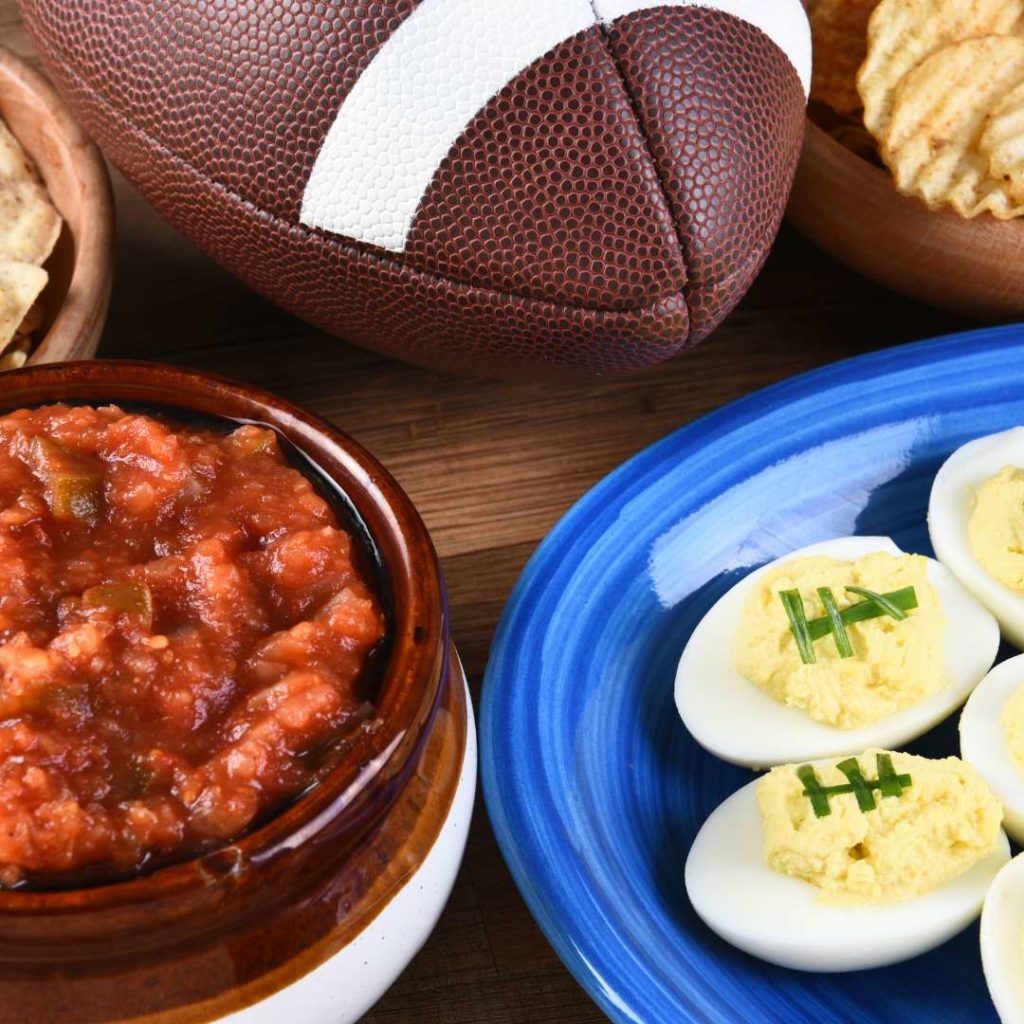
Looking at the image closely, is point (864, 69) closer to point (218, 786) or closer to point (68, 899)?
point (218, 786)

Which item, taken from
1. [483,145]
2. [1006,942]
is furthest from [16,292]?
[1006,942]

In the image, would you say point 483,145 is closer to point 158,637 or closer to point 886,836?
point 158,637

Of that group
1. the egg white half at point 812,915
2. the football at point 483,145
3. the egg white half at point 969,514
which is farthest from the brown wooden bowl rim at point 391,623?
the egg white half at point 969,514

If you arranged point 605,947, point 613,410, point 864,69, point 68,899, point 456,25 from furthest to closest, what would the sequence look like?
point 613,410 < point 864,69 < point 456,25 < point 605,947 < point 68,899

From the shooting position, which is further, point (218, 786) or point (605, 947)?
point (605, 947)

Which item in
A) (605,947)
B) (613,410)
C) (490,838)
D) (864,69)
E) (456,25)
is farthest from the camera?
(613,410)

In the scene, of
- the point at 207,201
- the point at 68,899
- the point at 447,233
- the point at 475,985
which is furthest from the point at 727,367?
the point at 68,899
